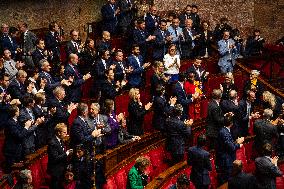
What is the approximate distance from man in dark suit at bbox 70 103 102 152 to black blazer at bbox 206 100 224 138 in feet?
5.63

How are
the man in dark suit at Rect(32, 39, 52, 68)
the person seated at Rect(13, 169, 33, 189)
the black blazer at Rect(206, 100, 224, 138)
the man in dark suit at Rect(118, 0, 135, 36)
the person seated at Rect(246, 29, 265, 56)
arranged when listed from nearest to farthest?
the person seated at Rect(13, 169, 33, 189) → the black blazer at Rect(206, 100, 224, 138) → the man in dark suit at Rect(32, 39, 52, 68) → the man in dark suit at Rect(118, 0, 135, 36) → the person seated at Rect(246, 29, 265, 56)

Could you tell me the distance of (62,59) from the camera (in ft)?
33.5

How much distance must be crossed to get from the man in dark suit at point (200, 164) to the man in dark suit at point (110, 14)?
508cm

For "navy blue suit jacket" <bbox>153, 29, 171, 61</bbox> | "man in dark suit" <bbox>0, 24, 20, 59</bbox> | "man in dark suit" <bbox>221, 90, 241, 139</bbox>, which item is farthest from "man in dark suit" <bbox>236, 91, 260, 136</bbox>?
"man in dark suit" <bbox>0, 24, 20, 59</bbox>

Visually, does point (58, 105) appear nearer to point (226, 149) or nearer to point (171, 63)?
point (226, 149)

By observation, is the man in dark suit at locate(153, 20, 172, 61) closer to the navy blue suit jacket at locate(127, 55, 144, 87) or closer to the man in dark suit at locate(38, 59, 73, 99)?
the navy blue suit jacket at locate(127, 55, 144, 87)

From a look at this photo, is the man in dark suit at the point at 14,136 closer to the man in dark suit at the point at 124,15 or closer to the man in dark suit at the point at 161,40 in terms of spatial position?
the man in dark suit at the point at 161,40

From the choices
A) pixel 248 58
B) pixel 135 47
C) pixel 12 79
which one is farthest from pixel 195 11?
pixel 12 79

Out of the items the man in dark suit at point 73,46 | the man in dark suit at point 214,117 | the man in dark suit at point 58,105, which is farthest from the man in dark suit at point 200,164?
the man in dark suit at point 73,46

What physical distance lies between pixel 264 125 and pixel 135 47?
113 inches

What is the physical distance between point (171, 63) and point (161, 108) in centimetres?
178

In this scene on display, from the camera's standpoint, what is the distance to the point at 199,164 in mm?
6207

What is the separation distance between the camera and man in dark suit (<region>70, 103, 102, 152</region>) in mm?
6453

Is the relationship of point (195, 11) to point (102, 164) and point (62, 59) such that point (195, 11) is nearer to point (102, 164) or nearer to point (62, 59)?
point (62, 59)
